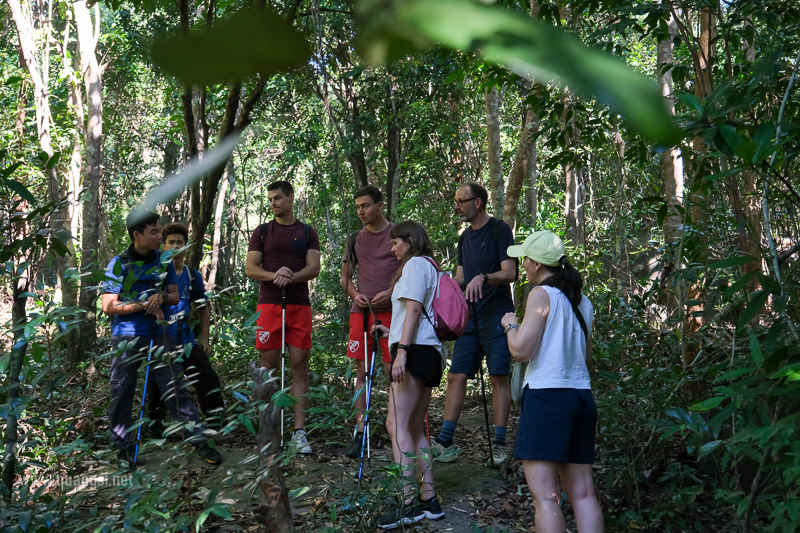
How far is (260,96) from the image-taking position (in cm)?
93

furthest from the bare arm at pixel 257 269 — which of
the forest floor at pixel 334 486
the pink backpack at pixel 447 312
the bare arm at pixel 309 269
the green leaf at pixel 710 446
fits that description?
the green leaf at pixel 710 446

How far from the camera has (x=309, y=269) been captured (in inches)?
180

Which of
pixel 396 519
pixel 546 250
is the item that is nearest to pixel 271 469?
pixel 396 519

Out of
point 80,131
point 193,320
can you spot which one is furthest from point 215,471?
point 80,131

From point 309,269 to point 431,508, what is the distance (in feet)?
6.18

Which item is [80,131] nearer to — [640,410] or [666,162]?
[666,162]

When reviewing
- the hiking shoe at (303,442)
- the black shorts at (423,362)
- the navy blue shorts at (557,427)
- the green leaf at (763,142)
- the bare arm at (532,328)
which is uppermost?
the green leaf at (763,142)

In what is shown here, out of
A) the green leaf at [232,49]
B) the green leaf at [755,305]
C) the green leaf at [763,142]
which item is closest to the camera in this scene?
the green leaf at [232,49]

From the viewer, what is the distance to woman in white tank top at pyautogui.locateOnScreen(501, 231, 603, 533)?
2631mm

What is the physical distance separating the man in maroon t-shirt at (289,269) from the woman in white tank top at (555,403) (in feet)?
7.06

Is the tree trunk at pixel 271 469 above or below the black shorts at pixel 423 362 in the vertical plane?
below

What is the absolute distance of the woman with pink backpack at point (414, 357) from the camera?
331 centimetres

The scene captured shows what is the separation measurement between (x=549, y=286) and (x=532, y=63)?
256cm

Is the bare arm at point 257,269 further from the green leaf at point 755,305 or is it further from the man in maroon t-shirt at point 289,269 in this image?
the green leaf at point 755,305
